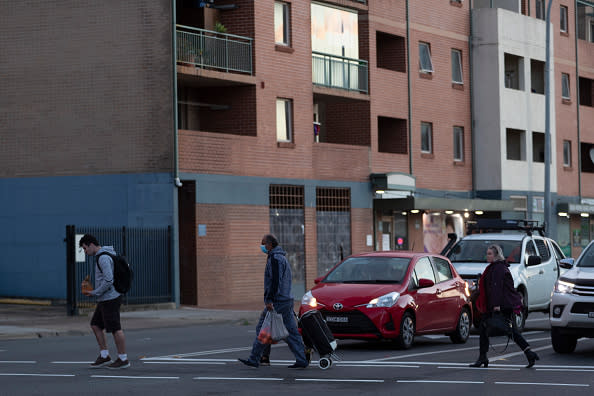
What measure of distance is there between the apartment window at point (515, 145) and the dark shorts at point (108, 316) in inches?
1336

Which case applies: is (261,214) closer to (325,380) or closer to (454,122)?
(454,122)

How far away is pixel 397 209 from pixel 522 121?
972 centimetres

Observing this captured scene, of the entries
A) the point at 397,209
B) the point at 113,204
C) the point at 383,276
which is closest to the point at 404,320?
the point at 383,276

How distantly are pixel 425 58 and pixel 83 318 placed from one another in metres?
20.1

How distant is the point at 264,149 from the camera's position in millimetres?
34344

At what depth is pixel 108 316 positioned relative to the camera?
52.9 ft

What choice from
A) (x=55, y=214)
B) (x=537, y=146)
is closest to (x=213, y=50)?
(x=55, y=214)

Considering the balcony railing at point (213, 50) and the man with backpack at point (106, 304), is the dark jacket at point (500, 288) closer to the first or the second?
the man with backpack at point (106, 304)

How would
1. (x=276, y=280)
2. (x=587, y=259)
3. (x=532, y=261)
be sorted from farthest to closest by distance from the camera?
(x=532, y=261) → (x=587, y=259) → (x=276, y=280)

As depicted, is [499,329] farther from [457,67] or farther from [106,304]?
[457,67]

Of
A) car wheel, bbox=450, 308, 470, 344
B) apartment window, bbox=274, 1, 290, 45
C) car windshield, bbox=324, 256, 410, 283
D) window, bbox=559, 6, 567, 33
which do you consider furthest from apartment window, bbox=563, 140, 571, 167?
car windshield, bbox=324, 256, 410, 283

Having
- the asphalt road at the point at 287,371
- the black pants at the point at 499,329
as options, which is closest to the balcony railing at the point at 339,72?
the asphalt road at the point at 287,371

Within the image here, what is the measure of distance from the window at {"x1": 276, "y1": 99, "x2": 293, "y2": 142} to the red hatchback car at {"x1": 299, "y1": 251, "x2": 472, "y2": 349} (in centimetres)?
1566

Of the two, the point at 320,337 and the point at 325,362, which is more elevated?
the point at 320,337
